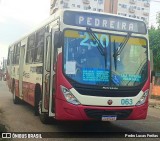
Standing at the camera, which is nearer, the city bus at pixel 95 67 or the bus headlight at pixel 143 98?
the city bus at pixel 95 67

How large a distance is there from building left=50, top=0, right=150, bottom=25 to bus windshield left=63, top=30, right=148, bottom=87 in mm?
85988

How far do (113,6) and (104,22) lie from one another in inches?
3791

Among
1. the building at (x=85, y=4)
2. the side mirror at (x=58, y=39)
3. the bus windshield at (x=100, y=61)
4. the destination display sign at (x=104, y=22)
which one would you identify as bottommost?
the bus windshield at (x=100, y=61)

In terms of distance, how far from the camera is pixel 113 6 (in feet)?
342

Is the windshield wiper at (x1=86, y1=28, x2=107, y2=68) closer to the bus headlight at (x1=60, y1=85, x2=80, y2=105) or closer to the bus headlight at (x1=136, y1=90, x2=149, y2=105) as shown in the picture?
the bus headlight at (x1=60, y1=85, x2=80, y2=105)

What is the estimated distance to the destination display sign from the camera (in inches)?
369

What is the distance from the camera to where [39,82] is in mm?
11336

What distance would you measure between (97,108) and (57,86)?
1088mm

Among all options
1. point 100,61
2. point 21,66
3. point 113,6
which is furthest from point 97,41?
point 113,6

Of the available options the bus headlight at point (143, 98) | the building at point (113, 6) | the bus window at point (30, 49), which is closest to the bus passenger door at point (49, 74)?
the bus headlight at point (143, 98)

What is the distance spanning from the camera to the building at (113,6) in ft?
335

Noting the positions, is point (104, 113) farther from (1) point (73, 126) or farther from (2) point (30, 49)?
(2) point (30, 49)

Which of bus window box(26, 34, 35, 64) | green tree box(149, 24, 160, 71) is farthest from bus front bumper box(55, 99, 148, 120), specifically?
green tree box(149, 24, 160, 71)

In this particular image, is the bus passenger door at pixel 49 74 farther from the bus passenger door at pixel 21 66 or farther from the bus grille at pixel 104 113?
the bus passenger door at pixel 21 66
